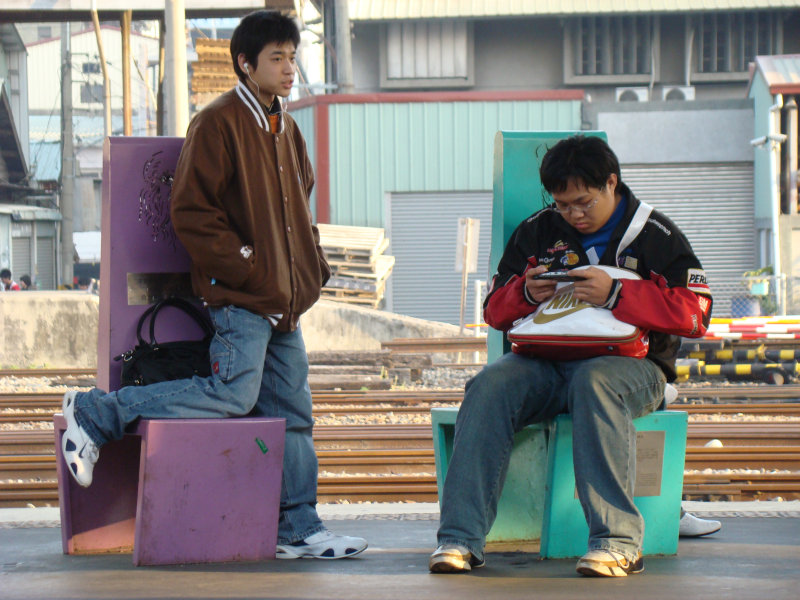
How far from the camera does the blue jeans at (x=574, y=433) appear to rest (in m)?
3.33

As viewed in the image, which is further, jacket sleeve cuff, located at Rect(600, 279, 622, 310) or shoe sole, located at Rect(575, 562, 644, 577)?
jacket sleeve cuff, located at Rect(600, 279, 622, 310)

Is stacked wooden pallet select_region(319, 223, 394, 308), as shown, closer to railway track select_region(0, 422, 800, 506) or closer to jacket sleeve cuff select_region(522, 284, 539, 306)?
railway track select_region(0, 422, 800, 506)

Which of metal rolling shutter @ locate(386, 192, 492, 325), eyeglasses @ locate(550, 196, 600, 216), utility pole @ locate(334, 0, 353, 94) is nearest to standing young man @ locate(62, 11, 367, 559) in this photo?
eyeglasses @ locate(550, 196, 600, 216)

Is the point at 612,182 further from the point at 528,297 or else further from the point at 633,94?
the point at 633,94

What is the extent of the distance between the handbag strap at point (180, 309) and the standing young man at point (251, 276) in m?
0.16

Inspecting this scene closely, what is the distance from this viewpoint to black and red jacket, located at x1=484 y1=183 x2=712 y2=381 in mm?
3504

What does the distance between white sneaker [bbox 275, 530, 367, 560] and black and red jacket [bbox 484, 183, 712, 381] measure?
2.88 feet

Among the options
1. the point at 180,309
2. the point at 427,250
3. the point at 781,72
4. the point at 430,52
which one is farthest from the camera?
the point at 430,52

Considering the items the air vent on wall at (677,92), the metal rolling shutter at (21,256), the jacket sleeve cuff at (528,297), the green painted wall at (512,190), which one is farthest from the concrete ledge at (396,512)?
the metal rolling shutter at (21,256)

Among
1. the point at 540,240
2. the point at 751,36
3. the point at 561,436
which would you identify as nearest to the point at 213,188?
the point at 540,240

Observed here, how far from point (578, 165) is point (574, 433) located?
844 mm

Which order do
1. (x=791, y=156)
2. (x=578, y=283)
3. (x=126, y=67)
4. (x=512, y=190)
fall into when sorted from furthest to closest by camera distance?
(x=791, y=156) < (x=126, y=67) < (x=512, y=190) < (x=578, y=283)

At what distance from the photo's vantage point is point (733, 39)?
29.5 meters

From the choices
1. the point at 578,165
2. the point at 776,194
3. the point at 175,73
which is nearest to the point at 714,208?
the point at 776,194
